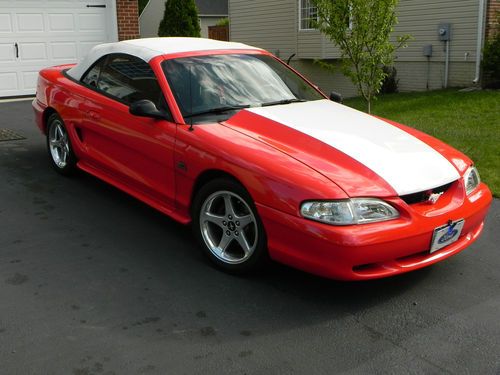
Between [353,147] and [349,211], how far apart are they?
2.41ft

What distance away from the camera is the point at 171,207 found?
4766 millimetres

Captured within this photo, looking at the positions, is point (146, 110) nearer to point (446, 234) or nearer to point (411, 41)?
point (446, 234)

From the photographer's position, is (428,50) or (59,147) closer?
(59,147)

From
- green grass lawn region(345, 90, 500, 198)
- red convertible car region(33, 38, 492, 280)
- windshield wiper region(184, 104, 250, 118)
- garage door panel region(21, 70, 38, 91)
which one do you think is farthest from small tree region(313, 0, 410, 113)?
garage door panel region(21, 70, 38, 91)

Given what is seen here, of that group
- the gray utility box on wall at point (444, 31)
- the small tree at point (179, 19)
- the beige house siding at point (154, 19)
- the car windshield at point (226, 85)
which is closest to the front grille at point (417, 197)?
the car windshield at point (226, 85)

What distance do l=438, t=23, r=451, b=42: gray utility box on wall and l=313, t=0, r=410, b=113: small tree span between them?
7.39 meters

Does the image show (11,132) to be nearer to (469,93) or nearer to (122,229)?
(122,229)

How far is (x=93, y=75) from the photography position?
19.5ft

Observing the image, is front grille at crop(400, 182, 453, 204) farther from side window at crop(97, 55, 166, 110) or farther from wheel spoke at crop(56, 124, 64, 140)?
wheel spoke at crop(56, 124, 64, 140)

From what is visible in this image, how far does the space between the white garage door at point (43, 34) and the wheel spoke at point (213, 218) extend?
1005 centimetres

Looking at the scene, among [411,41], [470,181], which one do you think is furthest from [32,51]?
[470,181]

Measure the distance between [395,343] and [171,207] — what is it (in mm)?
2101

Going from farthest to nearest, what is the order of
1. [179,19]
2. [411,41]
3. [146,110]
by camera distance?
[179,19]
[411,41]
[146,110]

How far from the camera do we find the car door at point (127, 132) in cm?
474
